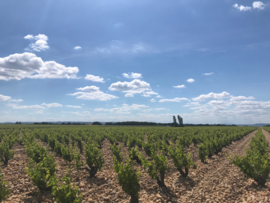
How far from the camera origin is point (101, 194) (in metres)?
8.45

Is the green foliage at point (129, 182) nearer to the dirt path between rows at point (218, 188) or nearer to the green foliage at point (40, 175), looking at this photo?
the dirt path between rows at point (218, 188)

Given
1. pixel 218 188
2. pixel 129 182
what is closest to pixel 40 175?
pixel 129 182

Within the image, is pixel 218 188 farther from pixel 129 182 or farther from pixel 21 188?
pixel 21 188

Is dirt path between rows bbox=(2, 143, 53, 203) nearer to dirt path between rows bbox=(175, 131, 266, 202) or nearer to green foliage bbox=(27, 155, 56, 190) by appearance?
green foliage bbox=(27, 155, 56, 190)

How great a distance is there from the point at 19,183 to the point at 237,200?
11084 mm

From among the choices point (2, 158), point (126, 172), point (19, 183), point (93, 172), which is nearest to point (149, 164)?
point (126, 172)

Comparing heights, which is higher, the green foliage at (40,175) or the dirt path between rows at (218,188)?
the green foliage at (40,175)

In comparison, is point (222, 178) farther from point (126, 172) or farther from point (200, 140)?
point (200, 140)

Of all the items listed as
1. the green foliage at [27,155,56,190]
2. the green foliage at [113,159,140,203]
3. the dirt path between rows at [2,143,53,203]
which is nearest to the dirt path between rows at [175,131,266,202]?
the green foliage at [113,159,140,203]

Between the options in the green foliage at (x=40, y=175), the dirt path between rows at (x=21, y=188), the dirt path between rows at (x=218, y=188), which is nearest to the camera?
the green foliage at (x=40, y=175)

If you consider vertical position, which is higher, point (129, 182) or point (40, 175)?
point (40, 175)

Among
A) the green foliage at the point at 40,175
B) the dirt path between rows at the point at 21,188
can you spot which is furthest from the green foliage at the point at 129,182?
the dirt path between rows at the point at 21,188

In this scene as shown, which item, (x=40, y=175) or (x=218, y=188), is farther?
(x=218, y=188)

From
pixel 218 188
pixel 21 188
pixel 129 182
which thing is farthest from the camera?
pixel 218 188
